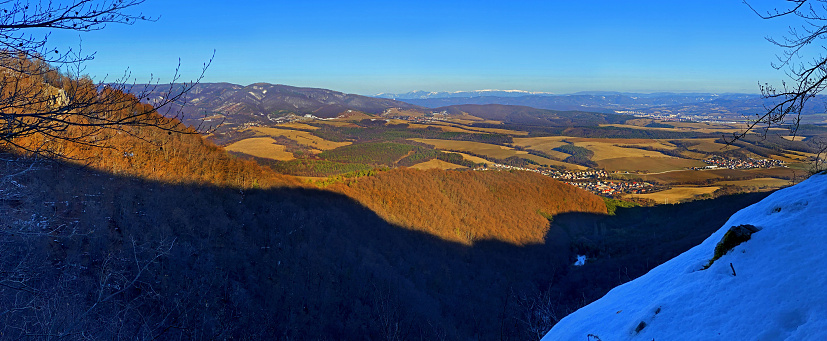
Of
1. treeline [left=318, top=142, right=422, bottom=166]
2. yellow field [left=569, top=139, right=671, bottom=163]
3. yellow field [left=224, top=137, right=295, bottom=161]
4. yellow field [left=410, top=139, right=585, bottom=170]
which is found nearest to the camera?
yellow field [left=224, top=137, right=295, bottom=161]

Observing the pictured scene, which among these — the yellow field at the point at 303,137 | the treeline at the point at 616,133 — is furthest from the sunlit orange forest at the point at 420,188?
the treeline at the point at 616,133

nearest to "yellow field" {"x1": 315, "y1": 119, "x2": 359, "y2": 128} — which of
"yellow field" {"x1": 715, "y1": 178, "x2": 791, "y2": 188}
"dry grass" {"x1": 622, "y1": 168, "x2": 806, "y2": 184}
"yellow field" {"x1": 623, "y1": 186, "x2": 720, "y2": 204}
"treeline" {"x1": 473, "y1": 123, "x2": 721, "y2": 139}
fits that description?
"treeline" {"x1": 473, "y1": 123, "x2": 721, "y2": 139}

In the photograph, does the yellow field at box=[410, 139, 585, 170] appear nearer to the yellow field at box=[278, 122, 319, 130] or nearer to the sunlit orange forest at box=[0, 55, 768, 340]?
the yellow field at box=[278, 122, 319, 130]

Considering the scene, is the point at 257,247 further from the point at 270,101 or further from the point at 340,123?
the point at 270,101

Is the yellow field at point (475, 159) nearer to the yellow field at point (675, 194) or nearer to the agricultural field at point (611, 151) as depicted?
the agricultural field at point (611, 151)

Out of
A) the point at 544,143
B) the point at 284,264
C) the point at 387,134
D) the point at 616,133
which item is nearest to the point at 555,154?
the point at 544,143

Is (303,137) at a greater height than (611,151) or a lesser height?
greater
